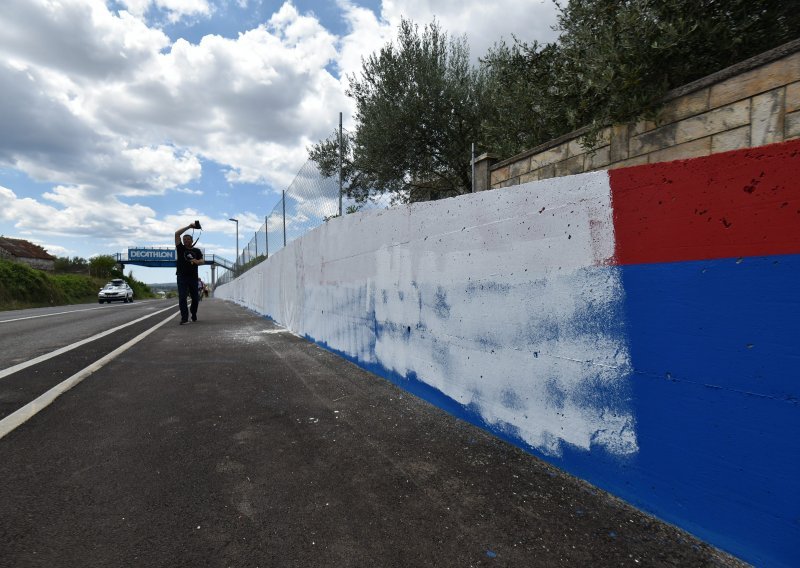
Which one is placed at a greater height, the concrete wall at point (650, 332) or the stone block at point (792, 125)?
the stone block at point (792, 125)

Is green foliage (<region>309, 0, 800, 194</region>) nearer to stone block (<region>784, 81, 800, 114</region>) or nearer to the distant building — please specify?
stone block (<region>784, 81, 800, 114</region>)

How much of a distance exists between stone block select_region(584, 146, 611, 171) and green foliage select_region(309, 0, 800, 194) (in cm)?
11

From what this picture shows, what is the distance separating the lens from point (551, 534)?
5.10ft

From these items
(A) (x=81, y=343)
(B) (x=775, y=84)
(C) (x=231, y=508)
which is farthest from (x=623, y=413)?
(A) (x=81, y=343)

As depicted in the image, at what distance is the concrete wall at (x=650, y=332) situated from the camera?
131 centimetres

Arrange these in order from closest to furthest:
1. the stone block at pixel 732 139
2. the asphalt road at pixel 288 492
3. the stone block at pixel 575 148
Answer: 1. the asphalt road at pixel 288 492
2. the stone block at pixel 732 139
3. the stone block at pixel 575 148

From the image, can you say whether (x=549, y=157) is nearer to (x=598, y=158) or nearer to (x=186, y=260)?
(x=598, y=158)

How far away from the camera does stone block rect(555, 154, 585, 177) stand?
160 inches

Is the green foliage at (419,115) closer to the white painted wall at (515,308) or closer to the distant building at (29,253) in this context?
the white painted wall at (515,308)

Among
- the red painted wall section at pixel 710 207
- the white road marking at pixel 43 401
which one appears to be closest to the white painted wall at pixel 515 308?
the red painted wall section at pixel 710 207

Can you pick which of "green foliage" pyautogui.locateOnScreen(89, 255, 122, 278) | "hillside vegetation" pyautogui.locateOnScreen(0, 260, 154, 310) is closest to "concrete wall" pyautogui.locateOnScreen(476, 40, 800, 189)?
"hillside vegetation" pyautogui.locateOnScreen(0, 260, 154, 310)

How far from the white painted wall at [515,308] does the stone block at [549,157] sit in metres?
2.05

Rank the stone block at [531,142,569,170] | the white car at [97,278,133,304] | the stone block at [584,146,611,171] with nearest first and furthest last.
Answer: the stone block at [584,146,611,171]
the stone block at [531,142,569,170]
the white car at [97,278,133,304]

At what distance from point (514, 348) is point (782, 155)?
1.42m
